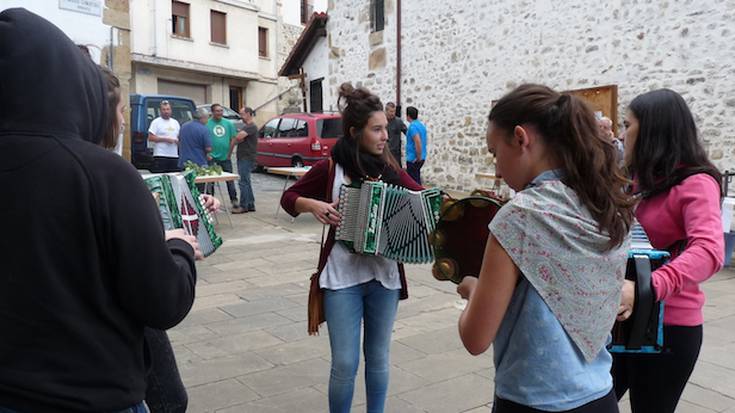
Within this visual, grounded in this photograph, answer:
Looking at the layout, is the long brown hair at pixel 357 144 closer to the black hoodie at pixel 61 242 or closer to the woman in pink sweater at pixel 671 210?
the woman in pink sweater at pixel 671 210

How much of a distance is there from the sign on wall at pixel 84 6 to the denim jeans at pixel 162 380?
748 centimetres

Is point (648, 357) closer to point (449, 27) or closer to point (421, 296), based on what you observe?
point (421, 296)

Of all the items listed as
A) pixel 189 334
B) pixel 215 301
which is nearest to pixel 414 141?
pixel 215 301

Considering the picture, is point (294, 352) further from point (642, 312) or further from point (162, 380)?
point (642, 312)

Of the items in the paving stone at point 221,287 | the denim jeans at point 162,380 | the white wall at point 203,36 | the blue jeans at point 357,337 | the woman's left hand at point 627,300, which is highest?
the white wall at point 203,36

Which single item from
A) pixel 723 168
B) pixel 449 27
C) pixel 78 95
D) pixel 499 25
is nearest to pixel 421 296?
pixel 78 95

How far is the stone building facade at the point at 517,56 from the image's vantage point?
930 centimetres

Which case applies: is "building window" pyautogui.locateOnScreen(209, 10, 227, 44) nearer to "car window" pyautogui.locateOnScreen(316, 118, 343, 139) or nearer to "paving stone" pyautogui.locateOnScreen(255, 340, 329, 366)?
"car window" pyautogui.locateOnScreen(316, 118, 343, 139)

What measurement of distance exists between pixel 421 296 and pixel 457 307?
1.60 ft

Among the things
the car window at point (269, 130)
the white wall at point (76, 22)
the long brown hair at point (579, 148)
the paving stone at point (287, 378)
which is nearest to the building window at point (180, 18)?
the car window at point (269, 130)

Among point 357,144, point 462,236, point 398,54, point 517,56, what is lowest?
point 462,236

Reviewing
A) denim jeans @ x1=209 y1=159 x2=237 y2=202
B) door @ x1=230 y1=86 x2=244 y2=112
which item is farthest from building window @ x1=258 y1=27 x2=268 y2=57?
denim jeans @ x1=209 y1=159 x2=237 y2=202

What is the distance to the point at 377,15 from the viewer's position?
51.4 ft

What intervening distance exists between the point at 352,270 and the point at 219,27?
2868 centimetres
